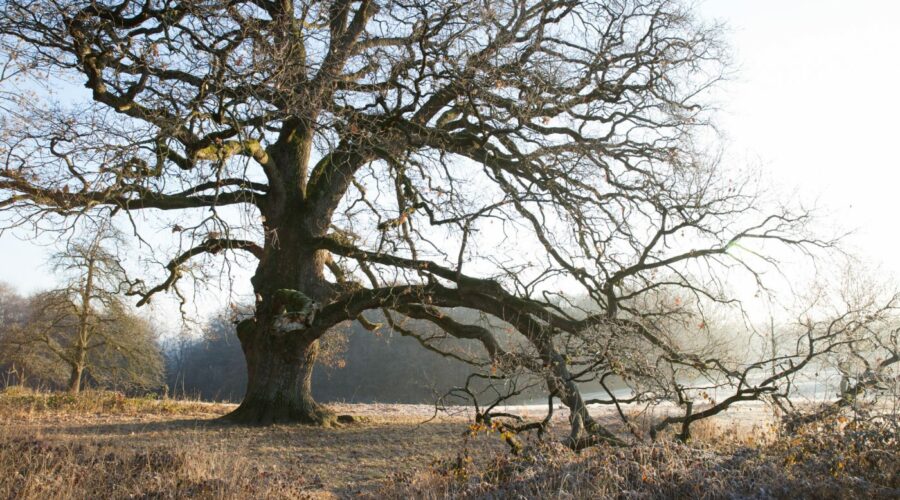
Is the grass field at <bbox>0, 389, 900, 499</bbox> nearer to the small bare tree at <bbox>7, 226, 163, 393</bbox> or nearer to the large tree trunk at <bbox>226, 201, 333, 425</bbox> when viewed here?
the large tree trunk at <bbox>226, 201, 333, 425</bbox>

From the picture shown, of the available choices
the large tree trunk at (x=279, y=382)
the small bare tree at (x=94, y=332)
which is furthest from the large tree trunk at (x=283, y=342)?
the small bare tree at (x=94, y=332)

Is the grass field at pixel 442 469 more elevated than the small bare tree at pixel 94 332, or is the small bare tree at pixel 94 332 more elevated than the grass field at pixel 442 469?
the small bare tree at pixel 94 332

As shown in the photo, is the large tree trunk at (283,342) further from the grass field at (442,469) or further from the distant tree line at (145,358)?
the grass field at (442,469)

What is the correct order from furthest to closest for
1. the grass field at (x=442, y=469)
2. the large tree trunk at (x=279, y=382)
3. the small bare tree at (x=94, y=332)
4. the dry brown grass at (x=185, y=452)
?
Answer: the small bare tree at (x=94, y=332)
the large tree trunk at (x=279, y=382)
the dry brown grass at (x=185, y=452)
the grass field at (x=442, y=469)

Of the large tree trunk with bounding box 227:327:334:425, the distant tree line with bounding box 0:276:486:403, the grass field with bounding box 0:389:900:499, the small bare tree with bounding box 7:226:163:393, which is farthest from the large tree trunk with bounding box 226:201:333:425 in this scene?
the small bare tree with bounding box 7:226:163:393

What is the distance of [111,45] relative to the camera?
7637 mm

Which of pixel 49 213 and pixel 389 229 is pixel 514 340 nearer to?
pixel 389 229

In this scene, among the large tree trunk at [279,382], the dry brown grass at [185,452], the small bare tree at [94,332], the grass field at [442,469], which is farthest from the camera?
the small bare tree at [94,332]

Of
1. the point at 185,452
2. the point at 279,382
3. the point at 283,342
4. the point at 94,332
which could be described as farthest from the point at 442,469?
the point at 94,332

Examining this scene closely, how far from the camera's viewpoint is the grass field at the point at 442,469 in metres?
5.13

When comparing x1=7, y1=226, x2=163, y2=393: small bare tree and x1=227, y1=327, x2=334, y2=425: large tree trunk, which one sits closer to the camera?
x1=227, y1=327, x2=334, y2=425: large tree trunk

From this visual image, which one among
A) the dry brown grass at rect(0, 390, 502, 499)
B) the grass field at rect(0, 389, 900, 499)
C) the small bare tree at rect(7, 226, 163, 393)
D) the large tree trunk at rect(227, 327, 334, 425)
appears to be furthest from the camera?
the small bare tree at rect(7, 226, 163, 393)

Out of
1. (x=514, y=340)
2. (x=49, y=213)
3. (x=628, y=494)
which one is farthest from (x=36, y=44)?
(x=628, y=494)

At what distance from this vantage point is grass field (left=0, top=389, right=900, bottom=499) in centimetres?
513
